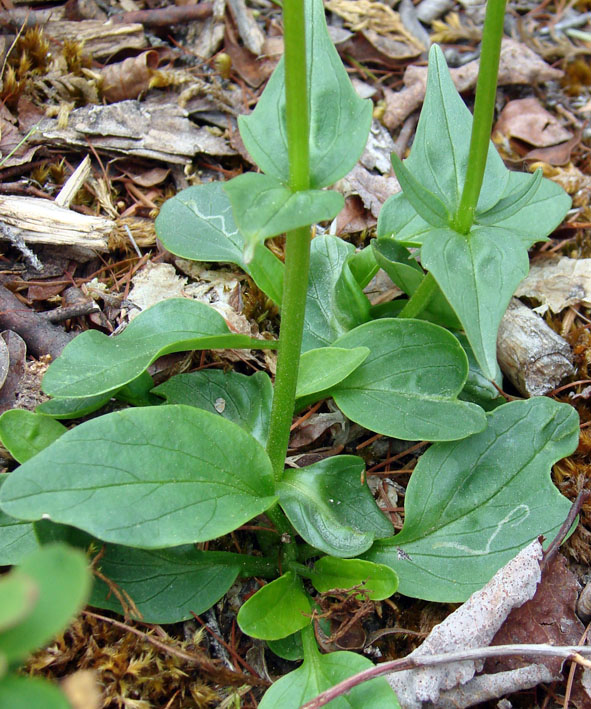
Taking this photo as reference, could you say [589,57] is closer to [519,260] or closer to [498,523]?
[519,260]

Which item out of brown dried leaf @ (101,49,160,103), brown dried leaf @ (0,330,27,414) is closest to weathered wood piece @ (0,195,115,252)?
brown dried leaf @ (0,330,27,414)

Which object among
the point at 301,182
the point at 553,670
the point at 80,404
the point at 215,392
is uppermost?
the point at 301,182

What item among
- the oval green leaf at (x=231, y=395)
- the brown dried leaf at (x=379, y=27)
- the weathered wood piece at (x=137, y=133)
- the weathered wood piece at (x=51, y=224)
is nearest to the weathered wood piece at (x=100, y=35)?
the weathered wood piece at (x=137, y=133)

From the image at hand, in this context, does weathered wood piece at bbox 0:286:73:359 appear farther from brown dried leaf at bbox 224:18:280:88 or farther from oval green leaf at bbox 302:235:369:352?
brown dried leaf at bbox 224:18:280:88

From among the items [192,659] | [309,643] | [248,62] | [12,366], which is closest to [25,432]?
[12,366]

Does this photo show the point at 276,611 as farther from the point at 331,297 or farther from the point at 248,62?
the point at 248,62

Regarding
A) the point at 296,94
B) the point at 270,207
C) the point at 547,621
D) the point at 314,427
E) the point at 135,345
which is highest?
the point at 296,94

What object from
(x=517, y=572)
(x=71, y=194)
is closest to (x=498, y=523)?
(x=517, y=572)
